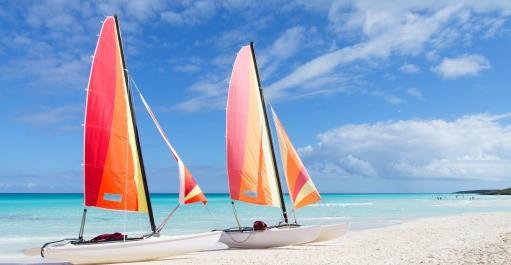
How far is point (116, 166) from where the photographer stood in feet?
54.4

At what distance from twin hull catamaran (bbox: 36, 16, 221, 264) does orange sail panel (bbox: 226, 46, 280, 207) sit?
10.5ft

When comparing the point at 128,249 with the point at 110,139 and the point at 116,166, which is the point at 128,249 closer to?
the point at 116,166

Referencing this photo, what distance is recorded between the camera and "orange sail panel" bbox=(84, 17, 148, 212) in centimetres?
1620

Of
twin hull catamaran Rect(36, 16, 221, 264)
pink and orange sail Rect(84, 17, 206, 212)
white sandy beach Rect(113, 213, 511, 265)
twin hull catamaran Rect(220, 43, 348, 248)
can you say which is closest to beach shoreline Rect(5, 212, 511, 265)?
white sandy beach Rect(113, 213, 511, 265)

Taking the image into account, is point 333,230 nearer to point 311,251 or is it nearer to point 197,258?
point 311,251

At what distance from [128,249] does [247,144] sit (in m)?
6.71

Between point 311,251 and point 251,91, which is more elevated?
point 251,91

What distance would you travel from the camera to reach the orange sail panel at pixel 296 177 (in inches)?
794

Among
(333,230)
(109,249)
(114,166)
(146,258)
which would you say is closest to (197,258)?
(146,258)

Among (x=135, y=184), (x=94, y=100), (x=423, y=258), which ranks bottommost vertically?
(x=423, y=258)

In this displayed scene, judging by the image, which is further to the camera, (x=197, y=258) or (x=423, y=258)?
(x=197, y=258)

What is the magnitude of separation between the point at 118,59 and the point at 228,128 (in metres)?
5.19

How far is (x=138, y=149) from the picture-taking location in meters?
17.1

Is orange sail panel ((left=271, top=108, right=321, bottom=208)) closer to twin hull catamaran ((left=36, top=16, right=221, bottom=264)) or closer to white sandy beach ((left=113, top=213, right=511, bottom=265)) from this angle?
white sandy beach ((left=113, top=213, right=511, bottom=265))
